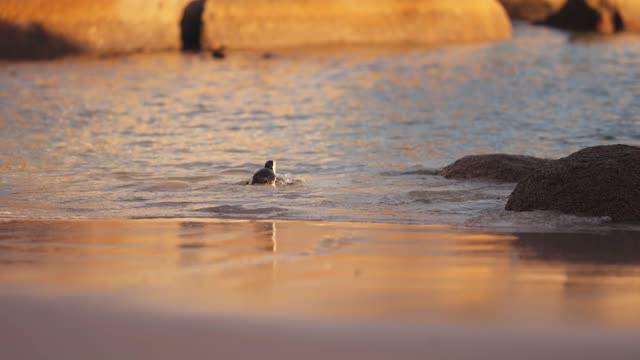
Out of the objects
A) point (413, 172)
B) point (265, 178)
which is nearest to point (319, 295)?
point (265, 178)

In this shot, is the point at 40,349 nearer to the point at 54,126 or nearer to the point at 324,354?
the point at 324,354

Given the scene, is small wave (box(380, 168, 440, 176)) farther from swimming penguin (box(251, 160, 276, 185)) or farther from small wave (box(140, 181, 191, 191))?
small wave (box(140, 181, 191, 191))

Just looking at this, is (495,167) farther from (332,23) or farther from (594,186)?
(332,23)

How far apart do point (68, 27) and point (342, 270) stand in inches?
1428

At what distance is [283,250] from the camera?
7332mm

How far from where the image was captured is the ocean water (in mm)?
10789

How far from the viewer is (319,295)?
5.69 meters

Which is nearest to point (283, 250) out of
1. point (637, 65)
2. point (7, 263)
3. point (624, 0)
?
point (7, 263)

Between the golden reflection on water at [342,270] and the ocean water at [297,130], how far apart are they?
4.12 ft

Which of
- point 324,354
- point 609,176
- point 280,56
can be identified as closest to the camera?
point 324,354

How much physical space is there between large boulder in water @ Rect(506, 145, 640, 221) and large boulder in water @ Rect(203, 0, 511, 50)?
34700mm

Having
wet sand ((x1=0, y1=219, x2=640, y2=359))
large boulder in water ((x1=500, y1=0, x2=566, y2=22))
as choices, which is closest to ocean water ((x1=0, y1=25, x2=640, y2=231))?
wet sand ((x1=0, y1=219, x2=640, y2=359))

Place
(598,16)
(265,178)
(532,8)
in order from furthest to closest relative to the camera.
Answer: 1. (532,8)
2. (598,16)
3. (265,178)

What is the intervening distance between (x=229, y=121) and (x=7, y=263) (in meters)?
14.3
